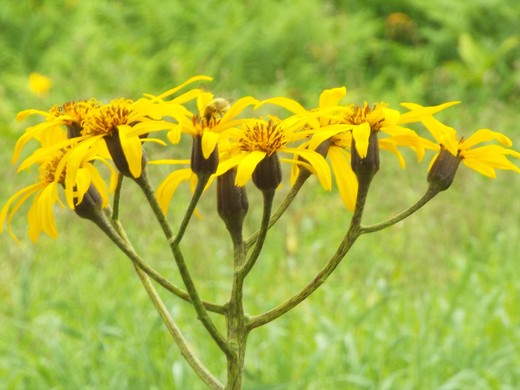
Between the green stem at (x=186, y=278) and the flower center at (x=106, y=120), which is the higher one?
the flower center at (x=106, y=120)

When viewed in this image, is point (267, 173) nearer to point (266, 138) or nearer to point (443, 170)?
point (266, 138)

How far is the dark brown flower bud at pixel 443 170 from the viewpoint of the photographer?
5.43ft

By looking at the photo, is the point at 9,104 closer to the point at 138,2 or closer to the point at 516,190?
the point at 138,2

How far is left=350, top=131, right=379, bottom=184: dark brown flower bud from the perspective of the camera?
159 cm

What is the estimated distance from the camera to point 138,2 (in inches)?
388

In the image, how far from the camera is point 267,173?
1.52m

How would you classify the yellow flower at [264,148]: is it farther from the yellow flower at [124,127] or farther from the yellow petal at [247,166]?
the yellow flower at [124,127]

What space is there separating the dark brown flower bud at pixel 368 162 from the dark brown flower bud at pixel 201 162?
0.76ft

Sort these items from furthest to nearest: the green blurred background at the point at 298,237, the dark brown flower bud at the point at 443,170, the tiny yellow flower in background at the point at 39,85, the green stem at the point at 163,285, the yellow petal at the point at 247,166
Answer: the tiny yellow flower in background at the point at 39,85 < the green blurred background at the point at 298,237 < the dark brown flower bud at the point at 443,170 < the green stem at the point at 163,285 < the yellow petal at the point at 247,166

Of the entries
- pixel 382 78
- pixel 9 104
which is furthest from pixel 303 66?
pixel 9 104

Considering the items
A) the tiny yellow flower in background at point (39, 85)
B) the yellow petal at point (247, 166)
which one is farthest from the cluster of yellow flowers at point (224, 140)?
the tiny yellow flower in background at point (39, 85)

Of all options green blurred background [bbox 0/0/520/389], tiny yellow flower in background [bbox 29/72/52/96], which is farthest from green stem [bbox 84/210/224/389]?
tiny yellow flower in background [bbox 29/72/52/96]

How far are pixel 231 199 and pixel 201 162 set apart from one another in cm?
13

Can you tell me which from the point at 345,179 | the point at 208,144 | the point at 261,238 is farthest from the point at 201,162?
the point at 345,179
